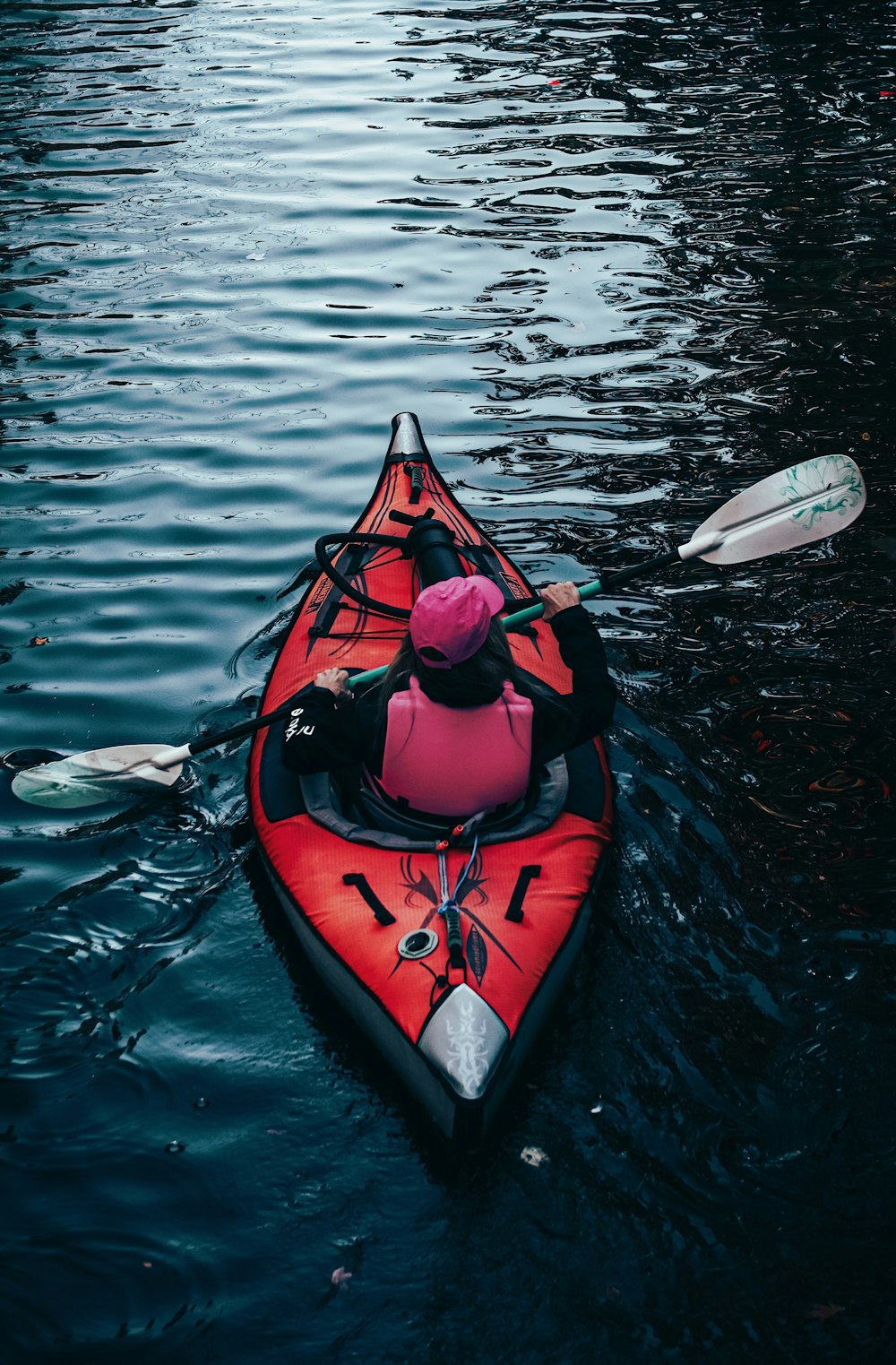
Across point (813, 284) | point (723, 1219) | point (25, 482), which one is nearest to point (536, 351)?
point (813, 284)

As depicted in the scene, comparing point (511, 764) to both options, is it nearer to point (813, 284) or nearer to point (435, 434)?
point (435, 434)

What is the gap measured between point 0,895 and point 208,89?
40.2 ft

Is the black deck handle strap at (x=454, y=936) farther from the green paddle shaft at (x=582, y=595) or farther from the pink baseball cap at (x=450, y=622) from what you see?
the green paddle shaft at (x=582, y=595)

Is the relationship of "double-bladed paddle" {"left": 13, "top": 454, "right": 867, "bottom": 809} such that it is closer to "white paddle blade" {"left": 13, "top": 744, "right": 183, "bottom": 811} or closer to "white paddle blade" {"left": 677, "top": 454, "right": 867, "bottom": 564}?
"white paddle blade" {"left": 677, "top": 454, "right": 867, "bottom": 564}

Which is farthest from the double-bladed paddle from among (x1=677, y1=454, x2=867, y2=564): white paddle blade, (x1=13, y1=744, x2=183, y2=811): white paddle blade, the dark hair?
the dark hair

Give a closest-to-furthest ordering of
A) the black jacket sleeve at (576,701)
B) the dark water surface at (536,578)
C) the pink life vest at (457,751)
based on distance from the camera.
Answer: the dark water surface at (536,578), the pink life vest at (457,751), the black jacket sleeve at (576,701)

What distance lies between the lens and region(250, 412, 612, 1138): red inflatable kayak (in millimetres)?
3086

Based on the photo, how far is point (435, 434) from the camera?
24.1 ft

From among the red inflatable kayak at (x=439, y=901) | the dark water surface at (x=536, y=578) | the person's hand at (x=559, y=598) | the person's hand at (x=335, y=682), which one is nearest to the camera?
the dark water surface at (x=536, y=578)

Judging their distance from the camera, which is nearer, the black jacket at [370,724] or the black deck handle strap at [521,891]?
the black deck handle strap at [521,891]

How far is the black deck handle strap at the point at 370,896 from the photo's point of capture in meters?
3.45

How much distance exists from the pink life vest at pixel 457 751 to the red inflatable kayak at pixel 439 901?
132 millimetres

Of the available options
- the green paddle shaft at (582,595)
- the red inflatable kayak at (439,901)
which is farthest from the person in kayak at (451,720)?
the green paddle shaft at (582,595)

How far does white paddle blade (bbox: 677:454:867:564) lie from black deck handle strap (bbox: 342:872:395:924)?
2.26 metres
